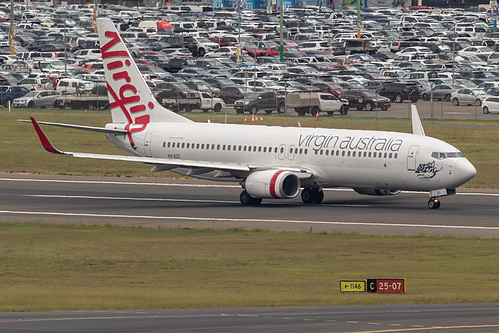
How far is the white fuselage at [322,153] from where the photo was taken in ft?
178

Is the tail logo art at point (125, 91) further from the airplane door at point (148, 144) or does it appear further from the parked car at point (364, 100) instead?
the parked car at point (364, 100)

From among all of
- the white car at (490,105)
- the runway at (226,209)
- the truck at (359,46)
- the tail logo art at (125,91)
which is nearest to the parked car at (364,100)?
the white car at (490,105)

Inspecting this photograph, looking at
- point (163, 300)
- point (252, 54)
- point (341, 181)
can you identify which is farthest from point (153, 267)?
point (252, 54)

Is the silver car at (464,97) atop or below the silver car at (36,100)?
atop

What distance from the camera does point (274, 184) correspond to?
5594cm

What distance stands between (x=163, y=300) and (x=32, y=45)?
155 meters

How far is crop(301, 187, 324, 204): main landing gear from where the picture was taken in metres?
58.9

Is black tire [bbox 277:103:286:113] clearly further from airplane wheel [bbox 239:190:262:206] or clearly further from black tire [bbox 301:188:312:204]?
airplane wheel [bbox 239:190:262:206]

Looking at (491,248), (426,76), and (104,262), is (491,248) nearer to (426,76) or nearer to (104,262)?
(104,262)

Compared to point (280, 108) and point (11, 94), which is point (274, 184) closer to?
point (280, 108)

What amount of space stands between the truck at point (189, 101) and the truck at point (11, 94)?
15.1 meters

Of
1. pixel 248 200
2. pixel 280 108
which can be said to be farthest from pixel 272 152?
pixel 280 108

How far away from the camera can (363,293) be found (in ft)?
108

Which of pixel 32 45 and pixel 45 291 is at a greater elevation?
pixel 45 291
